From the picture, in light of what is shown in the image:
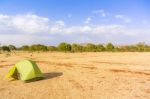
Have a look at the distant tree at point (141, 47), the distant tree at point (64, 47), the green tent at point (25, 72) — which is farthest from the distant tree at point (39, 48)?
the green tent at point (25, 72)

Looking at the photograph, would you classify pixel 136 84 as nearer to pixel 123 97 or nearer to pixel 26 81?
pixel 123 97

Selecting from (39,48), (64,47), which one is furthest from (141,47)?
(39,48)

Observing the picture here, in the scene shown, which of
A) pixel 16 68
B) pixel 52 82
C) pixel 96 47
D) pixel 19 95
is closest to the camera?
pixel 19 95

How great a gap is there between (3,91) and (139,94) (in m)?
7.32

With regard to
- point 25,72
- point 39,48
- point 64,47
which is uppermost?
point 64,47

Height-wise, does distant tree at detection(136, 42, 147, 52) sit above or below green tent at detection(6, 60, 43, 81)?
above

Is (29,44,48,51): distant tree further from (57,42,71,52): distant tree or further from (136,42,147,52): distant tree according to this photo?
(136,42,147,52): distant tree

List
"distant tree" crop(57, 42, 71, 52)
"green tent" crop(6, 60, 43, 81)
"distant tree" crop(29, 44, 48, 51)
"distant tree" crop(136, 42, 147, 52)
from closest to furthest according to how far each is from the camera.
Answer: "green tent" crop(6, 60, 43, 81) → "distant tree" crop(57, 42, 71, 52) → "distant tree" crop(136, 42, 147, 52) → "distant tree" crop(29, 44, 48, 51)

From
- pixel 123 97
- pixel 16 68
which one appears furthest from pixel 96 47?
pixel 123 97

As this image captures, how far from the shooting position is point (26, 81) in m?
18.4

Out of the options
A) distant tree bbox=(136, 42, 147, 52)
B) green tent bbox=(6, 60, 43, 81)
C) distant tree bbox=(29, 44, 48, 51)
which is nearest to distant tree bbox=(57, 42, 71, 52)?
distant tree bbox=(29, 44, 48, 51)

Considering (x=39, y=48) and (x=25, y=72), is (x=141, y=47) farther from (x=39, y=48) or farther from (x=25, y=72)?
(x=25, y=72)

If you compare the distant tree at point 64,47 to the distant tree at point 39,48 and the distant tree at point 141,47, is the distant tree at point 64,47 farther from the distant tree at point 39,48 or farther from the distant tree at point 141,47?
the distant tree at point 141,47

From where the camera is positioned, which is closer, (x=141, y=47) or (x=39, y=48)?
(x=141, y=47)
